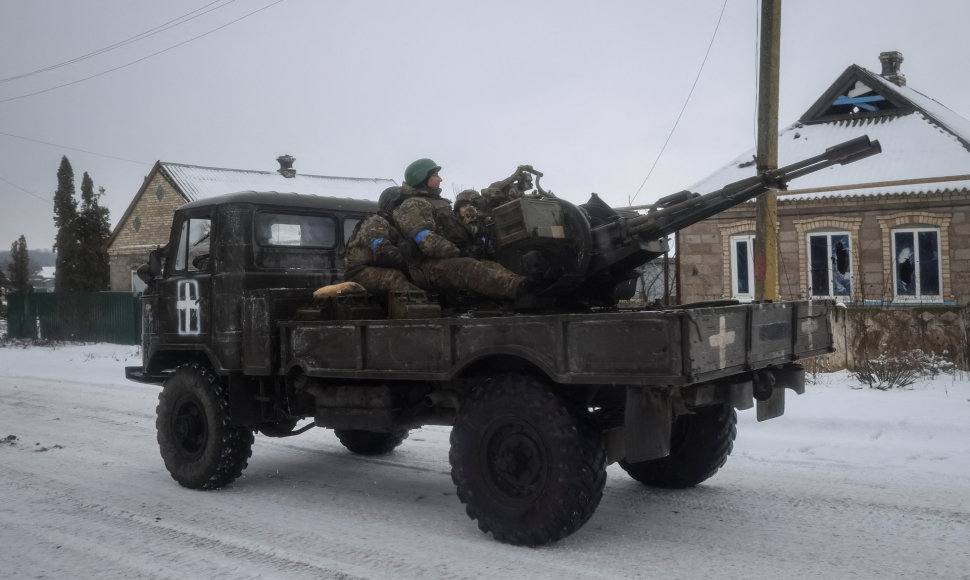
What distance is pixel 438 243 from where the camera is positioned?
588 cm

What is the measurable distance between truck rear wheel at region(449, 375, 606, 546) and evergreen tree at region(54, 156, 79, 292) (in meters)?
35.1

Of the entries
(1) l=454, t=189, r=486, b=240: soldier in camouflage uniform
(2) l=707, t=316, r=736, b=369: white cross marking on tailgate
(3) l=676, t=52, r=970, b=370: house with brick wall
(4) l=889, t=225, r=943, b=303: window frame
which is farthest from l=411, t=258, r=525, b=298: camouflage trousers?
(4) l=889, t=225, r=943, b=303: window frame

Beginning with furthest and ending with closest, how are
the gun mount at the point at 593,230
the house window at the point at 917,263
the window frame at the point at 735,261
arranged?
the window frame at the point at 735,261, the house window at the point at 917,263, the gun mount at the point at 593,230

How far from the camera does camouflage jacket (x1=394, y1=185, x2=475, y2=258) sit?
5.91 meters

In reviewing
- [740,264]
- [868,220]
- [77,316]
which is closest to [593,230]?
[868,220]

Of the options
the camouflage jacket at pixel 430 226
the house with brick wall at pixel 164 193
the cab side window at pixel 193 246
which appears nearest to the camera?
the camouflage jacket at pixel 430 226

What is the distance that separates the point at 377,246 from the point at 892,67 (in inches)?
831

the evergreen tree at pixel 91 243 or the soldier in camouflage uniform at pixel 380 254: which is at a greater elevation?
the evergreen tree at pixel 91 243

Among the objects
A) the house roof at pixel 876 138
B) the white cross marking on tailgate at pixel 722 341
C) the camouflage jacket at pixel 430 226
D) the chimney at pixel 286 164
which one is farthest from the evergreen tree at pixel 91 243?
the white cross marking on tailgate at pixel 722 341

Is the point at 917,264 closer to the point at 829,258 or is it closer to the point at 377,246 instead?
the point at 829,258

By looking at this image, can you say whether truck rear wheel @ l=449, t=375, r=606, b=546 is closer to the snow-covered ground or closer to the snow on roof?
the snow-covered ground

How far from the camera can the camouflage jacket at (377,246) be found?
6.12m

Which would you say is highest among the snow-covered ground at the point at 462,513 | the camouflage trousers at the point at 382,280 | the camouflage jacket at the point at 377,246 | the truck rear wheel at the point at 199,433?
the camouflage jacket at the point at 377,246

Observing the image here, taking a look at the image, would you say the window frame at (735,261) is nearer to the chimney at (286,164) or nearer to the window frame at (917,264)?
the window frame at (917,264)
